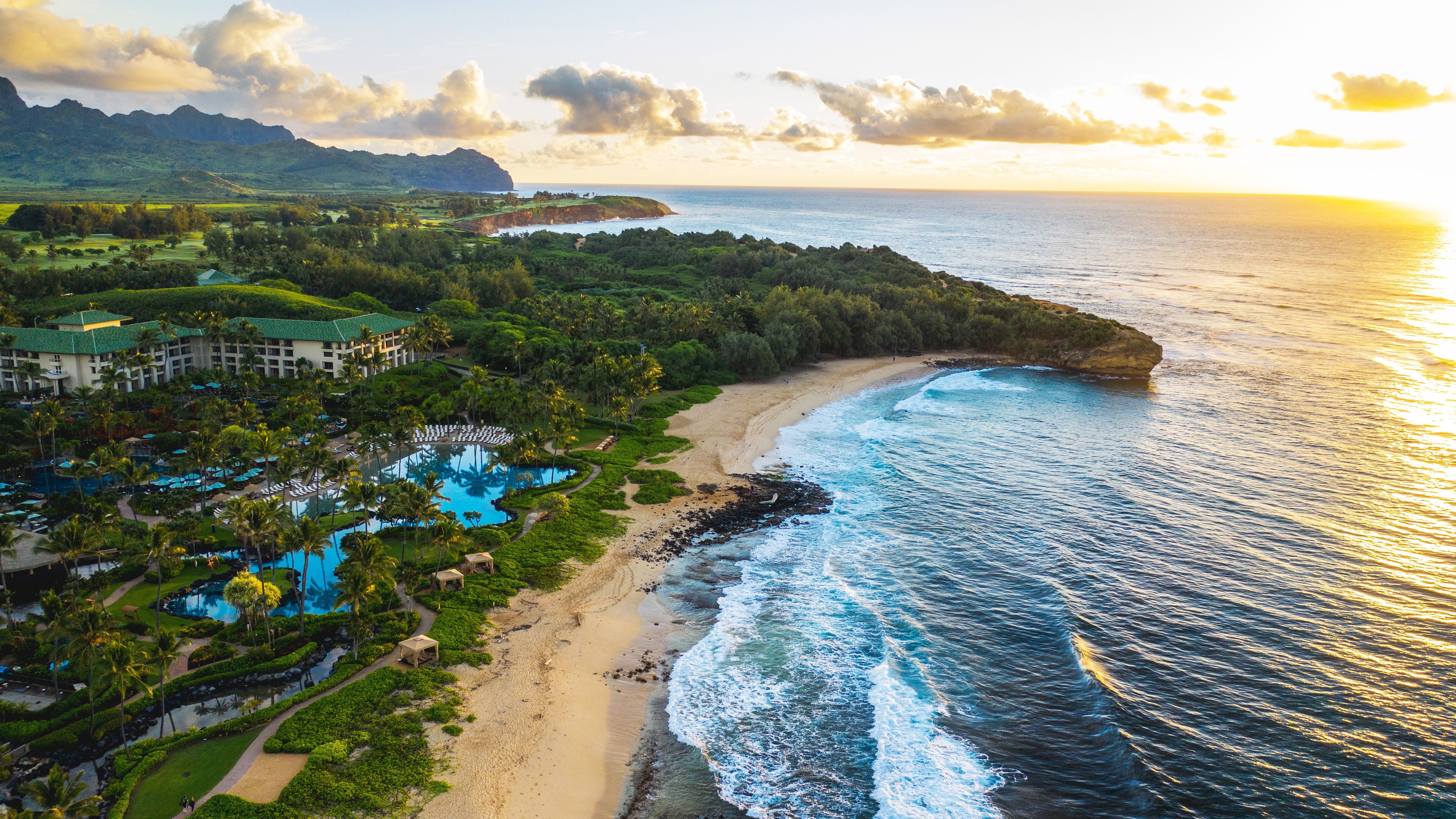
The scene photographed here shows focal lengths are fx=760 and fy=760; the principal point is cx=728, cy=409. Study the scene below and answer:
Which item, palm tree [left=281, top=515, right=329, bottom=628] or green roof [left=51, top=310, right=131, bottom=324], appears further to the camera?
green roof [left=51, top=310, right=131, bottom=324]

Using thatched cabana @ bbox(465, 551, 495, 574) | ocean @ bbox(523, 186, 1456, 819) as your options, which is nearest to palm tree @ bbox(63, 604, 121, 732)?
thatched cabana @ bbox(465, 551, 495, 574)

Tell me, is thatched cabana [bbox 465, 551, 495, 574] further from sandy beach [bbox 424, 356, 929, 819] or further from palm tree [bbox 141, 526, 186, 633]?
palm tree [bbox 141, 526, 186, 633]

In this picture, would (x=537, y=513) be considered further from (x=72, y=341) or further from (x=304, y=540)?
(x=72, y=341)

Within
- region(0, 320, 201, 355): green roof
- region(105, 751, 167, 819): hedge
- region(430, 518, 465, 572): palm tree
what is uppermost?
region(0, 320, 201, 355): green roof

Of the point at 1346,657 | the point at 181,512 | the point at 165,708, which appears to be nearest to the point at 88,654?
the point at 165,708

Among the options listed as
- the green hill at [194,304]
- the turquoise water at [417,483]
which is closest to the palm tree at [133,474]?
the turquoise water at [417,483]

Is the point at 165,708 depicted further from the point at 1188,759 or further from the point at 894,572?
the point at 1188,759
